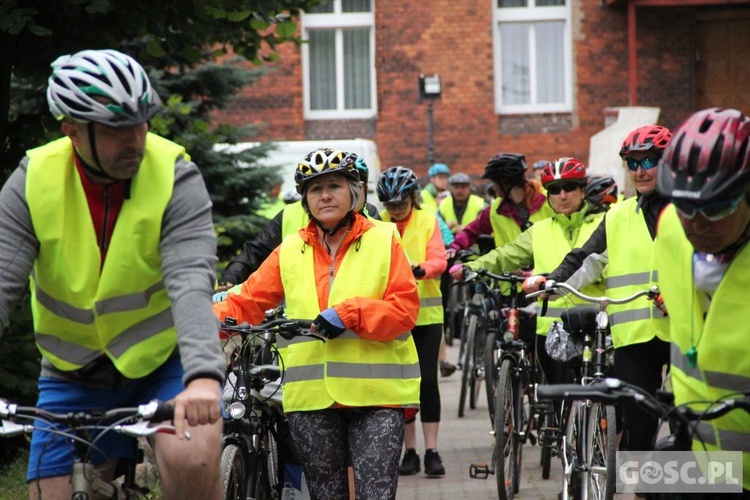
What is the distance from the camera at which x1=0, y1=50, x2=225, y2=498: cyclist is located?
151 inches

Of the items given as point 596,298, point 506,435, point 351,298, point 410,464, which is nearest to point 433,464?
point 410,464

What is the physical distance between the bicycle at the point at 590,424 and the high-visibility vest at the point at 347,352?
1388mm

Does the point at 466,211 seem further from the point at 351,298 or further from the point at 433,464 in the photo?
the point at 351,298

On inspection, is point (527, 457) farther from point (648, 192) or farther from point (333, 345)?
point (333, 345)

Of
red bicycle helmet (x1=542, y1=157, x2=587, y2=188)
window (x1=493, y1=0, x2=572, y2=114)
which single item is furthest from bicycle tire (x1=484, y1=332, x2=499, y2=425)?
window (x1=493, y1=0, x2=572, y2=114)

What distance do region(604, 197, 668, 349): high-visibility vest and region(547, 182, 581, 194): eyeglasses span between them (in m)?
1.58

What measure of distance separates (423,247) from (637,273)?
306 centimetres

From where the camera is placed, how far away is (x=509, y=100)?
25484 millimetres

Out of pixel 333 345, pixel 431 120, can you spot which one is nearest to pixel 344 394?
pixel 333 345

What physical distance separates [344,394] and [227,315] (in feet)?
2.17

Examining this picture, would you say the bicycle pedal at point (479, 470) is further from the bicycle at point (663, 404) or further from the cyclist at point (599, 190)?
the bicycle at point (663, 404)

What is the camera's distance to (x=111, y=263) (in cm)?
401

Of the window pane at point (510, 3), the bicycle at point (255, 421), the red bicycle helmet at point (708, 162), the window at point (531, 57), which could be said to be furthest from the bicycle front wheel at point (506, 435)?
the window pane at point (510, 3)

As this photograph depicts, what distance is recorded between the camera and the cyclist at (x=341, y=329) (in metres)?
5.82
